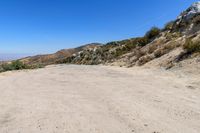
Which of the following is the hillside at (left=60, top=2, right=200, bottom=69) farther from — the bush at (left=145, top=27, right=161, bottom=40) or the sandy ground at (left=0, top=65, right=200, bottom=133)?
the sandy ground at (left=0, top=65, right=200, bottom=133)

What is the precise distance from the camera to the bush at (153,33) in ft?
109

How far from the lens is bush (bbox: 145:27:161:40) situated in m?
33.3

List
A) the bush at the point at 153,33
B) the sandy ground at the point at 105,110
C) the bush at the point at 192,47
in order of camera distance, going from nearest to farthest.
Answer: the sandy ground at the point at 105,110
the bush at the point at 192,47
the bush at the point at 153,33

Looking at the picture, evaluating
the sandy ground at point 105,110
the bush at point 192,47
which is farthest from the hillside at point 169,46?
the sandy ground at point 105,110

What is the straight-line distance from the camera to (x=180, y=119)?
5.68 m

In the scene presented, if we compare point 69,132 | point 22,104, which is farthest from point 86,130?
point 22,104

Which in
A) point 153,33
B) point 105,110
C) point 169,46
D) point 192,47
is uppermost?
point 153,33

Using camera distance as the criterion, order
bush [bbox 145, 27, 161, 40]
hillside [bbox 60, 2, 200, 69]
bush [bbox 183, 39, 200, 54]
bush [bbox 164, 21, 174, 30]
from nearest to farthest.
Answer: bush [bbox 183, 39, 200, 54] → hillside [bbox 60, 2, 200, 69] → bush [bbox 164, 21, 174, 30] → bush [bbox 145, 27, 161, 40]

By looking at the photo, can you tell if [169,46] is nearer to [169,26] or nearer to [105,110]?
[169,26]

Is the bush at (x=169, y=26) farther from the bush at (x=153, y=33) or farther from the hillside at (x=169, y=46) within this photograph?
the bush at (x=153, y=33)

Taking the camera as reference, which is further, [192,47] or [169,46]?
[169,46]

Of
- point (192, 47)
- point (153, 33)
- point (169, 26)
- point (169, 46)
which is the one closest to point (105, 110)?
point (192, 47)

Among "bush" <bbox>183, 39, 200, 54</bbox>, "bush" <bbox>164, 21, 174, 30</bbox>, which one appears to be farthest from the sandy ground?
A: "bush" <bbox>164, 21, 174, 30</bbox>

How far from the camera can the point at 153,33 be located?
110 ft
